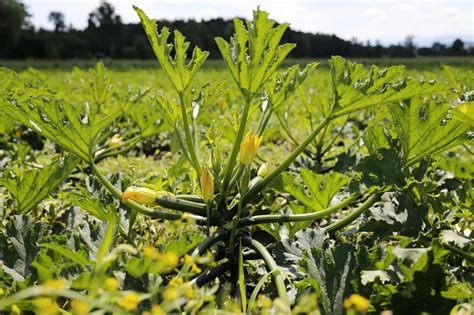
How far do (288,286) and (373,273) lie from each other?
0.30 m

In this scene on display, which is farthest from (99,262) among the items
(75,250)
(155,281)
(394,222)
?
(394,222)

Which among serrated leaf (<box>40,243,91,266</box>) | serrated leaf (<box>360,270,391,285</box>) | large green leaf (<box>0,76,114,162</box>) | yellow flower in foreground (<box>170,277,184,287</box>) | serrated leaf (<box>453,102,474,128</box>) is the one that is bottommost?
serrated leaf (<box>360,270,391,285</box>)

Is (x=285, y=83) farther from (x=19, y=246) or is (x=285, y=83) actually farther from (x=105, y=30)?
(x=105, y=30)

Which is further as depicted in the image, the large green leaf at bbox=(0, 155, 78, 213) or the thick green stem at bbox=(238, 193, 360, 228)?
the large green leaf at bbox=(0, 155, 78, 213)

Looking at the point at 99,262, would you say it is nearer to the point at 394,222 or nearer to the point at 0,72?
the point at 394,222

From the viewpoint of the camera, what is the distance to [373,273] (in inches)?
46.9

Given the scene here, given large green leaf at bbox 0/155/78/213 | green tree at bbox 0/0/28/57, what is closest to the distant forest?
green tree at bbox 0/0/28/57

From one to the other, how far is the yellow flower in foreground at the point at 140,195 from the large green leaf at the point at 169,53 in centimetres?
36

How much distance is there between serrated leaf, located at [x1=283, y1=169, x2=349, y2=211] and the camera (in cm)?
169

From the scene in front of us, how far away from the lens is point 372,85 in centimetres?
157

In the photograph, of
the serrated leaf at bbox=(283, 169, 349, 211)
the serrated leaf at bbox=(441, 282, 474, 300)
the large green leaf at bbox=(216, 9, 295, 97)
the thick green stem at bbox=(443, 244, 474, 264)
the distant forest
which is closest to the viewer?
the serrated leaf at bbox=(441, 282, 474, 300)

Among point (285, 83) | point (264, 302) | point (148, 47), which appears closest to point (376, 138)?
point (285, 83)

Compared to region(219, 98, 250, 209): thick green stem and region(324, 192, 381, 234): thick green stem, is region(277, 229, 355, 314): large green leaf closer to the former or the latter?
region(324, 192, 381, 234): thick green stem

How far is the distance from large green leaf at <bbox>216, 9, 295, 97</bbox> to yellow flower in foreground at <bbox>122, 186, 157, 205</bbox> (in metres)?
0.42
